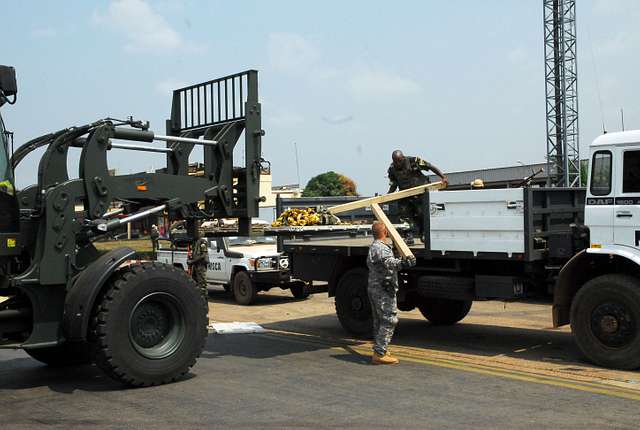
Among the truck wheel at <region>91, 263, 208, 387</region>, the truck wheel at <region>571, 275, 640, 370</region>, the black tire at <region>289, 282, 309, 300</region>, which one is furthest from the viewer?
the black tire at <region>289, 282, 309, 300</region>

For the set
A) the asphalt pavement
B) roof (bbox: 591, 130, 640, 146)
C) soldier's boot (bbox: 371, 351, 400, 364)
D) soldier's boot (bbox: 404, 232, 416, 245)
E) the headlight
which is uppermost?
roof (bbox: 591, 130, 640, 146)

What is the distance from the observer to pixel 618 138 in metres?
8.72

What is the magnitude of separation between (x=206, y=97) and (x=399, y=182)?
3.33m

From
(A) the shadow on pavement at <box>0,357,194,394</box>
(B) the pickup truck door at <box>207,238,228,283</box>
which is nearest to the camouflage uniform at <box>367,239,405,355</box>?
(A) the shadow on pavement at <box>0,357,194,394</box>

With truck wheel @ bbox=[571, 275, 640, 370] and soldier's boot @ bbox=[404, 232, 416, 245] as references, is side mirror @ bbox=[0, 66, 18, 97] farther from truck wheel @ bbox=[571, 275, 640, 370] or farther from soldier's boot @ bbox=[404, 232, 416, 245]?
truck wheel @ bbox=[571, 275, 640, 370]

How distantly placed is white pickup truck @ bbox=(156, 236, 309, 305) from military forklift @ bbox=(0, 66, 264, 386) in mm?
7393

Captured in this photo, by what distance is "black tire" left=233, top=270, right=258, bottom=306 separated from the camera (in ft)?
54.4

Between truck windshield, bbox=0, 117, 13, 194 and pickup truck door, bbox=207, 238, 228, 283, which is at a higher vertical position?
truck windshield, bbox=0, 117, 13, 194

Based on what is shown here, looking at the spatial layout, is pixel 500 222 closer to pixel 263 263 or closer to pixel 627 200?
pixel 627 200

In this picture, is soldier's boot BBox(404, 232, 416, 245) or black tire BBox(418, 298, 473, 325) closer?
soldier's boot BBox(404, 232, 416, 245)

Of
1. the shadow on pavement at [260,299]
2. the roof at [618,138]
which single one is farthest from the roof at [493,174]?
the roof at [618,138]

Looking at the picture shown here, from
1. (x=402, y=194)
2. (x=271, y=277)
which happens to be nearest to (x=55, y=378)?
(x=402, y=194)

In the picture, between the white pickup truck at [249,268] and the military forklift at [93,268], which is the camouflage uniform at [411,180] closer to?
the military forklift at [93,268]

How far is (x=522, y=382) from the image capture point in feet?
25.9
